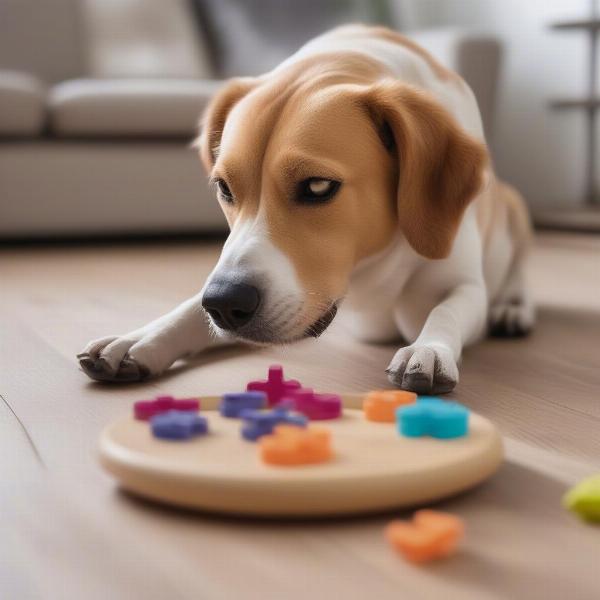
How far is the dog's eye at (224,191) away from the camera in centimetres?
170

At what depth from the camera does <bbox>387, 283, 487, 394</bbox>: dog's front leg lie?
151 cm

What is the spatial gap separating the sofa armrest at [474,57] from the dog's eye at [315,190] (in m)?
2.72

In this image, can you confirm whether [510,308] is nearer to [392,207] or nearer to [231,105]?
[392,207]

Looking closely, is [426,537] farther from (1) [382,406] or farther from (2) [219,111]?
(2) [219,111]

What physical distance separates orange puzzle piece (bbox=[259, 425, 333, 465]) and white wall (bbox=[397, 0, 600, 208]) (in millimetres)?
4278

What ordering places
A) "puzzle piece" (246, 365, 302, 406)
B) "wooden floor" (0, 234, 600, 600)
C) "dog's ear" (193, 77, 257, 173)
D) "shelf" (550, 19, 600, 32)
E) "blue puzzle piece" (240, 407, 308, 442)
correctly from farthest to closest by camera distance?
"shelf" (550, 19, 600, 32) < "dog's ear" (193, 77, 257, 173) < "puzzle piece" (246, 365, 302, 406) < "blue puzzle piece" (240, 407, 308, 442) < "wooden floor" (0, 234, 600, 600)

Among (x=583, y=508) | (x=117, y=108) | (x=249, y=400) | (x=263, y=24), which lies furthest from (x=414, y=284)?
(x=263, y=24)

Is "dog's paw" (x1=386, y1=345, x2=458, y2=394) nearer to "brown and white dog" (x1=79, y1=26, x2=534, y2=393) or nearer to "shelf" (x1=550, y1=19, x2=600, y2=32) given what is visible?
"brown and white dog" (x1=79, y1=26, x2=534, y2=393)

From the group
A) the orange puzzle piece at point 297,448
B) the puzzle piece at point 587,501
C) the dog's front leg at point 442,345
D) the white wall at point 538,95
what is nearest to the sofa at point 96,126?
the white wall at point 538,95

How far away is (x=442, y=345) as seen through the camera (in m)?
1.60

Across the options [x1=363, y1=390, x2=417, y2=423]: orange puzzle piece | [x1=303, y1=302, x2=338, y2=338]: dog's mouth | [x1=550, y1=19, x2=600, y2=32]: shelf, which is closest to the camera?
[x1=363, y1=390, x2=417, y2=423]: orange puzzle piece

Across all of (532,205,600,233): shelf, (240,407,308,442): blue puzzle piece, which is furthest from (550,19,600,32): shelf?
(240,407,308,442): blue puzzle piece

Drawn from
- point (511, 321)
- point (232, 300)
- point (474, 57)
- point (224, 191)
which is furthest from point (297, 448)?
point (474, 57)

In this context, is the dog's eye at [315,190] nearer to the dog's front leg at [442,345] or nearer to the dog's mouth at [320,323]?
the dog's mouth at [320,323]
